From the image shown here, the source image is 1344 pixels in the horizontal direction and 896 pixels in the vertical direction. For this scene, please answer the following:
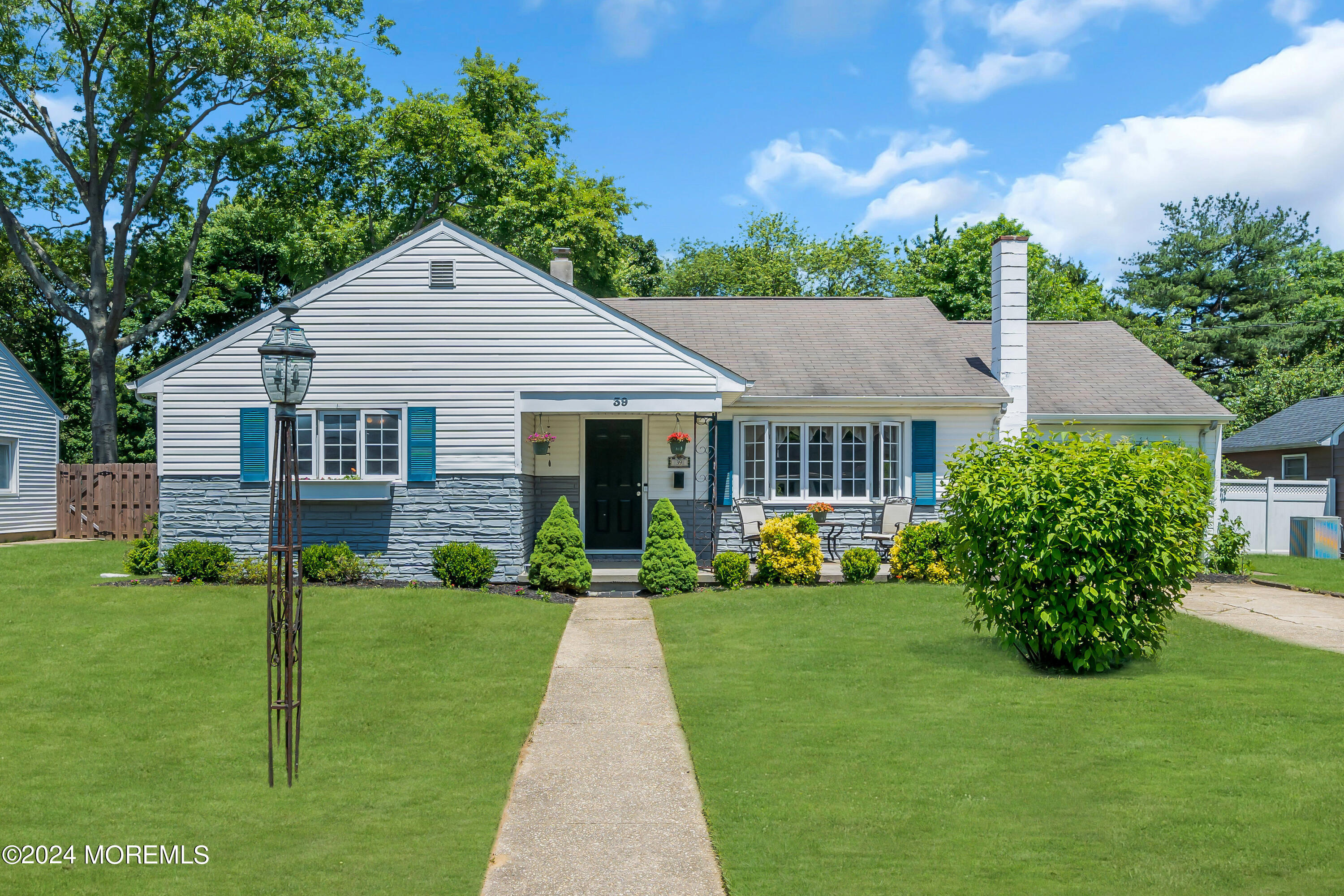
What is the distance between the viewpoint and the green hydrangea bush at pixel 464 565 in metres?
12.8

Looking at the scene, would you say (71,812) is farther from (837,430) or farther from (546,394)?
(837,430)

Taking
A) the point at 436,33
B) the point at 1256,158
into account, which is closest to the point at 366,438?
the point at 436,33

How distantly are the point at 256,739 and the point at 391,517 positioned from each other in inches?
293

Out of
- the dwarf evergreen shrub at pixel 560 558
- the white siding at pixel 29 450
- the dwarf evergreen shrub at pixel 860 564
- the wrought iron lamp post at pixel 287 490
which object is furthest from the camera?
the white siding at pixel 29 450

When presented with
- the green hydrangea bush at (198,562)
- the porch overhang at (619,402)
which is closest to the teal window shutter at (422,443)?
the porch overhang at (619,402)

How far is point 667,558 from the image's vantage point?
12.5 meters

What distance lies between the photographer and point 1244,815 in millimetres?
4621

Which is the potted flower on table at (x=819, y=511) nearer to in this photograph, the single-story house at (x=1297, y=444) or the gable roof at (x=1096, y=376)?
the gable roof at (x=1096, y=376)

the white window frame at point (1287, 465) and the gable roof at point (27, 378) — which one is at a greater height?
the gable roof at point (27, 378)

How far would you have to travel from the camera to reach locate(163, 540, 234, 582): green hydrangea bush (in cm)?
1281

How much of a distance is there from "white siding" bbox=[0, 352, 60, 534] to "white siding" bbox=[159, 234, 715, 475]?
→ 10806 millimetres

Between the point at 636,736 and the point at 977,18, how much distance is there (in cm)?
1394

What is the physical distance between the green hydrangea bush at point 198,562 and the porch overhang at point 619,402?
4539 millimetres

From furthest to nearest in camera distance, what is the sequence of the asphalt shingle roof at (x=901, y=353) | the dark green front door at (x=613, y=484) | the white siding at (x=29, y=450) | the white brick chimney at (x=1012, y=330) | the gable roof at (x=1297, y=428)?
1. the white siding at (x=29, y=450)
2. the gable roof at (x=1297, y=428)
3. the white brick chimney at (x=1012, y=330)
4. the asphalt shingle roof at (x=901, y=353)
5. the dark green front door at (x=613, y=484)
